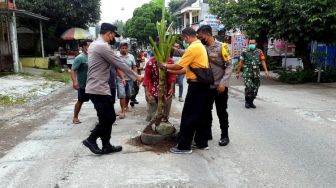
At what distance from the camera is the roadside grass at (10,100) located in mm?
11211

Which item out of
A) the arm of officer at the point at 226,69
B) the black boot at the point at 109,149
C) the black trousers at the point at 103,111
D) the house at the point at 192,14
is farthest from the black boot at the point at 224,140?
the house at the point at 192,14

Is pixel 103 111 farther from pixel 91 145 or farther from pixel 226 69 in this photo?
pixel 226 69

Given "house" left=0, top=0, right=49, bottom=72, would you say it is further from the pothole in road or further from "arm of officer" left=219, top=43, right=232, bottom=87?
"arm of officer" left=219, top=43, right=232, bottom=87

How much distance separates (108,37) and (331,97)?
27.1 ft

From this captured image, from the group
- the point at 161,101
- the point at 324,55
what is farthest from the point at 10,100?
the point at 324,55

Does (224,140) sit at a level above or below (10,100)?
above

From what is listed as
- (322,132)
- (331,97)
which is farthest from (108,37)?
(331,97)

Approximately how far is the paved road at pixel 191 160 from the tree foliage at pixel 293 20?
21.2 feet

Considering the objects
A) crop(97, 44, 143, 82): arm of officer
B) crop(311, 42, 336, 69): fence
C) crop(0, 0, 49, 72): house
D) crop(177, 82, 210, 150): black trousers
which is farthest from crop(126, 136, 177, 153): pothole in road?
crop(0, 0, 49, 72): house

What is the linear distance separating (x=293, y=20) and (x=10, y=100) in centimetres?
930

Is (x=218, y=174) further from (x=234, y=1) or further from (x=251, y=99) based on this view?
(x=234, y=1)

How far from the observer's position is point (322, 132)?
7.25 m

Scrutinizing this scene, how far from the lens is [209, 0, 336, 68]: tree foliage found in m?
13.6

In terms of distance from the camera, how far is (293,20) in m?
13.8
